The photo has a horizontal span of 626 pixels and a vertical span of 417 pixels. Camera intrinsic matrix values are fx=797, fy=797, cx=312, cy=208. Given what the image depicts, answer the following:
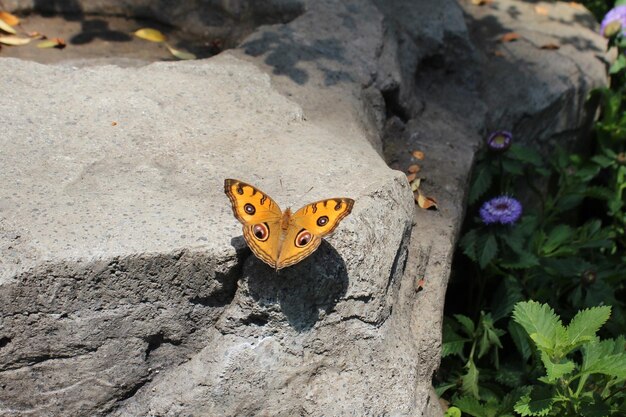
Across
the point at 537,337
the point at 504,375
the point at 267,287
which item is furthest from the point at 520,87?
the point at 267,287

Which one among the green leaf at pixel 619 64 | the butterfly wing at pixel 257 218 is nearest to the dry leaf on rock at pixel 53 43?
the butterfly wing at pixel 257 218

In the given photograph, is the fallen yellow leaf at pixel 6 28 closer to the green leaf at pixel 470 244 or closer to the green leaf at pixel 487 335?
the green leaf at pixel 470 244

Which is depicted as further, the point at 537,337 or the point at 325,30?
the point at 325,30

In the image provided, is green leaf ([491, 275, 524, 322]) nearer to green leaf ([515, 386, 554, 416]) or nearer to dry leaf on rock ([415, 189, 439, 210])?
dry leaf on rock ([415, 189, 439, 210])

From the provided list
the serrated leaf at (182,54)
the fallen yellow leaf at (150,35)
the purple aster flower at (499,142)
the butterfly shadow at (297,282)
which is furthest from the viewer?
the fallen yellow leaf at (150,35)

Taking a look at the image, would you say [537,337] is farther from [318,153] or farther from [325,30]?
[325,30]
